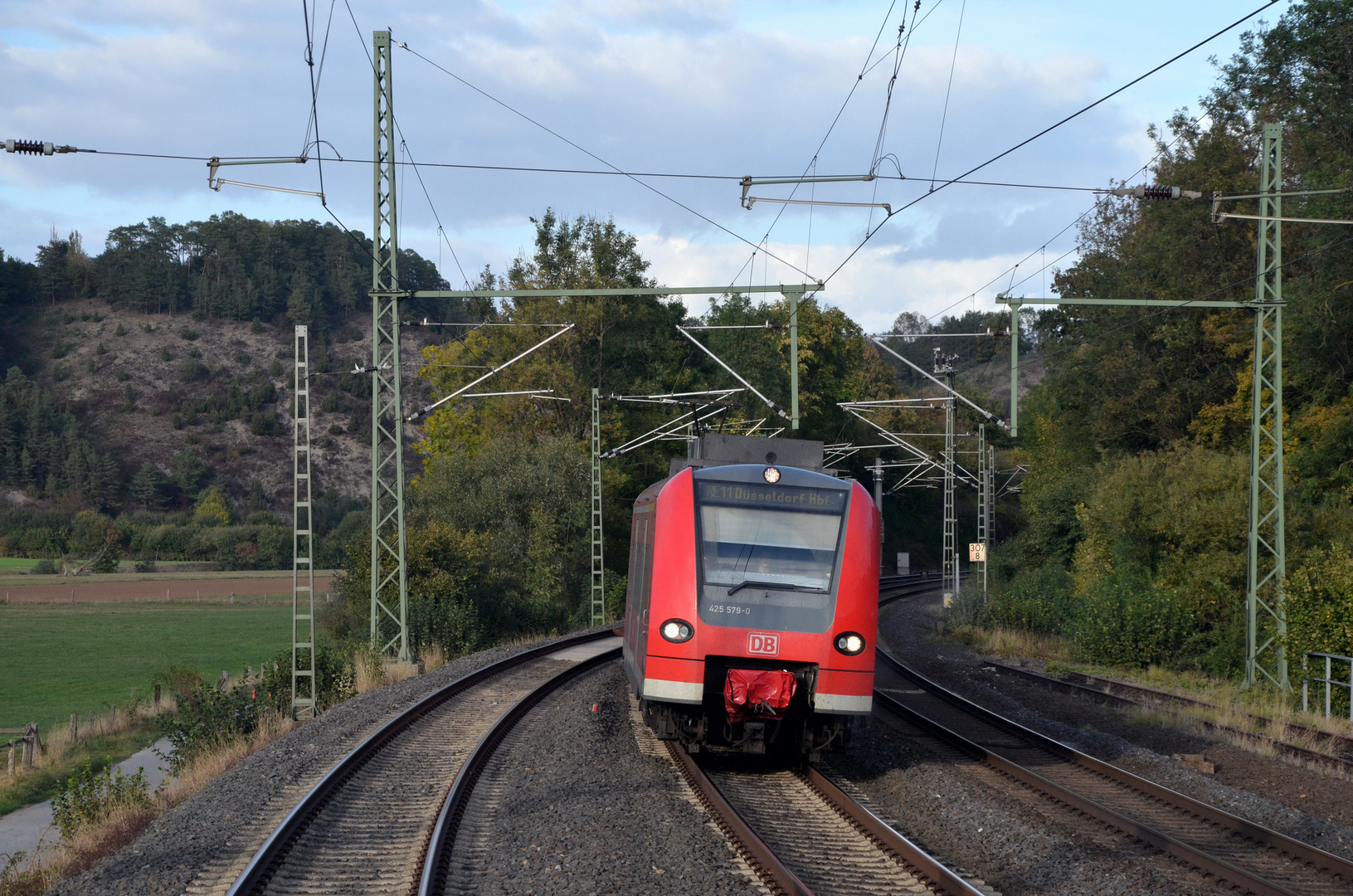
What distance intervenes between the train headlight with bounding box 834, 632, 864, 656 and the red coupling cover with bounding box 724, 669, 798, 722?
0.54m

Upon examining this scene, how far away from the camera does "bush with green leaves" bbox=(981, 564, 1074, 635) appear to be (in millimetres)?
32094

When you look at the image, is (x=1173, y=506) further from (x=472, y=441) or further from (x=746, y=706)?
(x=472, y=441)

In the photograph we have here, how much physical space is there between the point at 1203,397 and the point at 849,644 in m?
34.1

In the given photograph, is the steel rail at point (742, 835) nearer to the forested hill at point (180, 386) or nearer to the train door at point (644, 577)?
the train door at point (644, 577)

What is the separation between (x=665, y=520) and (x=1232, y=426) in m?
33.7

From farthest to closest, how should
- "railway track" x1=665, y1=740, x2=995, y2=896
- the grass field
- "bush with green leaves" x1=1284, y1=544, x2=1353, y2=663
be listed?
the grass field → "bush with green leaves" x1=1284, y1=544, x2=1353, y2=663 → "railway track" x1=665, y1=740, x2=995, y2=896

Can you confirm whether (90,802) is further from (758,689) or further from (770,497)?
(770,497)

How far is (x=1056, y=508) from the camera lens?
43.1 meters

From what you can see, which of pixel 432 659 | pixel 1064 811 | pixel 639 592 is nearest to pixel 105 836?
pixel 639 592

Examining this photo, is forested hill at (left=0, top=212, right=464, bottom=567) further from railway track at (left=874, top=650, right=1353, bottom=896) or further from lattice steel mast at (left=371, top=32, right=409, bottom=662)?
railway track at (left=874, top=650, right=1353, bottom=896)

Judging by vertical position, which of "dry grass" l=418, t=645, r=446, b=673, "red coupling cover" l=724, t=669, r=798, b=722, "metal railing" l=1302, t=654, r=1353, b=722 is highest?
"red coupling cover" l=724, t=669, r=798, b=722

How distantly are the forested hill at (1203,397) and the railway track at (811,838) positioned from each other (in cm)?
1121

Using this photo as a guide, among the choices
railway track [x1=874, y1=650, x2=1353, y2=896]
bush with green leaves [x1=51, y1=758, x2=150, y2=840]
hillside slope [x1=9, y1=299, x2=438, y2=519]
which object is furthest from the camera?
hillside slope [x1=9, y1=299, x2=438, y2=519]

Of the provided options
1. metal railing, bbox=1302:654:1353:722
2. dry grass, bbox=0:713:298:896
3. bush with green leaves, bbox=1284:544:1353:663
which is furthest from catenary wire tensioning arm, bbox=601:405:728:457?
metal railing, bbox=1302:654:1353:722
